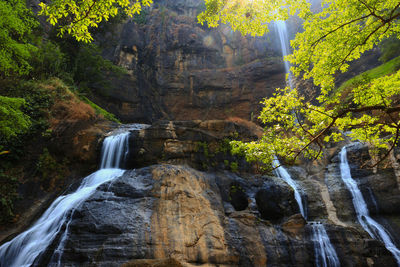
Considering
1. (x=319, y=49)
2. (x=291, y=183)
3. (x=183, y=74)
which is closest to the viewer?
(x=319, y=49)

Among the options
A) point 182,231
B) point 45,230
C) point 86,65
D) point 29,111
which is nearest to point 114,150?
point 29,111

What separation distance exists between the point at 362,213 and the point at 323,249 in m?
5.58

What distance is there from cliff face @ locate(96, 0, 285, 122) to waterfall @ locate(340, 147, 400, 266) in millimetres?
13861

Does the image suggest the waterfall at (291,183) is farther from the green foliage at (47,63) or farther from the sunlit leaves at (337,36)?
the green foliage at (47,63)

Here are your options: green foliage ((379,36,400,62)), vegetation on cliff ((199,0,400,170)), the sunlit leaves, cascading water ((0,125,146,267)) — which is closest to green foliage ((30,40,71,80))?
cascading water ((0,125,146,267))

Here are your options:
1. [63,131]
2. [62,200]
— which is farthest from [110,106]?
[62,200]

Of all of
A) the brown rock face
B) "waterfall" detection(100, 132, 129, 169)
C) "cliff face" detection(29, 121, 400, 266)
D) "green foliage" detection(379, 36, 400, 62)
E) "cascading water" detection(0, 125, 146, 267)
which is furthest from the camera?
"green foliage" detection(379, 36, 400, 62)

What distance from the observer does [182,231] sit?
7574 millimetres

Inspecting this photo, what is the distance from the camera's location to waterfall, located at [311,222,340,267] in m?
8.18

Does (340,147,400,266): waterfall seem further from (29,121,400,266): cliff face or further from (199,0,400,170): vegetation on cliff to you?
(199,0,400,170): vegetation on cliff

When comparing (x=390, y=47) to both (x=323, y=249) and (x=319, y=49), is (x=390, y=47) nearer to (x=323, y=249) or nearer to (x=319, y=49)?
(x=319, y=49)

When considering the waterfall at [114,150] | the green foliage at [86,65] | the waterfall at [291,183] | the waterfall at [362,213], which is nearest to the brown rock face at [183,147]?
the waterfall at [114,150]

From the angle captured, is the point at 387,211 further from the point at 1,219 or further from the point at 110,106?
the point at 110,106

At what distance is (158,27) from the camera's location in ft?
103
